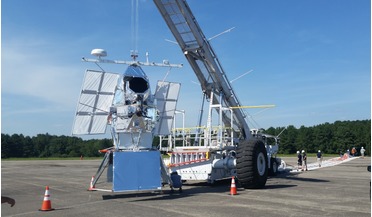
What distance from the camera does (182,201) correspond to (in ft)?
38.8

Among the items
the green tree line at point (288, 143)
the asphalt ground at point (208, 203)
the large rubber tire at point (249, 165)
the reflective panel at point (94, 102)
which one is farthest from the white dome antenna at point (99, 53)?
the green tree line at point (288, 143)

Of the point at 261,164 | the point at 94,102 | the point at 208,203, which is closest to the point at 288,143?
the point at 261,164

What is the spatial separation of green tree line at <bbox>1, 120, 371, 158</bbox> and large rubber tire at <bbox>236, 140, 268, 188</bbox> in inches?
3319

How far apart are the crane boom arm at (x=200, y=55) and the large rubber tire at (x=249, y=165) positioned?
112 inches

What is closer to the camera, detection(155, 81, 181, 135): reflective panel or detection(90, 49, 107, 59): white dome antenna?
detection(90, 49, 107, 59): white dome antenna

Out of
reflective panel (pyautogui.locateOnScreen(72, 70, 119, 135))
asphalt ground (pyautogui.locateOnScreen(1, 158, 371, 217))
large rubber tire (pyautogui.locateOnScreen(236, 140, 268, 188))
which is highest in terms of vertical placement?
reflective panel (pyautogui.locateOnScreen(72, 70, 119, 135))

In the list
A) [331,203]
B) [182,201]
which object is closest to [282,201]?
A: [331,203]

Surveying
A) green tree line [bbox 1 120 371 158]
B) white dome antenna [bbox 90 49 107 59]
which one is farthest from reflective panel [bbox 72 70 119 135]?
green tree line [bbox 1 120 371 158]

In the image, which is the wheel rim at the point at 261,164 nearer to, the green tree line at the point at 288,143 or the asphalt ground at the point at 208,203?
the asphalt ground at the point at 208,203

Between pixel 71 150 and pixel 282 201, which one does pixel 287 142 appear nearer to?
pixel 71 150

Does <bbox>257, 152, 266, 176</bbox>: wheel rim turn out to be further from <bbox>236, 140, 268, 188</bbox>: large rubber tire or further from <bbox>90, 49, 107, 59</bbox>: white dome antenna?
<bbox>90, 49, 107, 59</bbox>: white dome antenna

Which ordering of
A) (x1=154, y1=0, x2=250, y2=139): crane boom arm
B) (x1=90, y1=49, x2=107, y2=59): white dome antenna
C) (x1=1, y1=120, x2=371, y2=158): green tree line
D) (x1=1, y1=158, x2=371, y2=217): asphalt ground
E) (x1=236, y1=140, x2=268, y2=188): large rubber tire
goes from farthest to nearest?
(x1=1, y1=120, x2=371, y2=158): green tree line → (x1=154, y1=0, x2=250, y2=139): crane boom arm → (x1=236, y1=140, x2=268, y2=188): large rubber tire → (x1=90, y1=49, x2=107, y2=59): white dome antenna → (x1=1, y1=158, x2=371, y2=217): asphalt ground

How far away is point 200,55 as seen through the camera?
16344mm

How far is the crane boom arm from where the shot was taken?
15102mm
